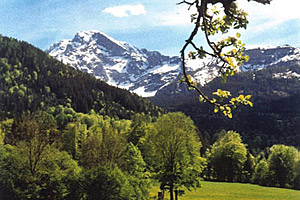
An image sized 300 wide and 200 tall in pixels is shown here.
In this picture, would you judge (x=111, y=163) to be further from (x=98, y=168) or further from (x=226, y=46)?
(x=226, y=46)

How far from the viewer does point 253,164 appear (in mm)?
80188

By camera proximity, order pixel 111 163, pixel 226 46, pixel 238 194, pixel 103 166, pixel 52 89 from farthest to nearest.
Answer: pixel 52 89
pixel 238 194
pixel 111 163
pixel 103 166
pixel 226 46

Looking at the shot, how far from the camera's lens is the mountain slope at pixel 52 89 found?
520 feet

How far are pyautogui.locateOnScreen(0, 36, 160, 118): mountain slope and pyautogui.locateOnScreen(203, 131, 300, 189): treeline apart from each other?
93092 millimetres

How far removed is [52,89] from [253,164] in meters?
135

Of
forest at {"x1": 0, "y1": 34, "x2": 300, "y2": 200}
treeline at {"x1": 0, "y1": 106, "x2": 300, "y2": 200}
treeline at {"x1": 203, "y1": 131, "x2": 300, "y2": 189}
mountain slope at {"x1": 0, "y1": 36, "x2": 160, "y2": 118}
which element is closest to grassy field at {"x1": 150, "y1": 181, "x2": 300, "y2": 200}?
forest at {"x1": 0, "y1": 34, "x2": 300, "y2": 200}

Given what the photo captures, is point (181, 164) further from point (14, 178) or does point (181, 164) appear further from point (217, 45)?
point (217, 45)

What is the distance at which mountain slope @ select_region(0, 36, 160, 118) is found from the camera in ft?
520

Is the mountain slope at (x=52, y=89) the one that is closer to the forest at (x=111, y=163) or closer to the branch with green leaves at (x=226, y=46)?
the forest at (x=111, y=163)

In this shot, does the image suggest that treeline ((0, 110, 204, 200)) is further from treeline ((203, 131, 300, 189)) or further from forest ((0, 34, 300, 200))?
treeline ((203, 131, 300, 189))

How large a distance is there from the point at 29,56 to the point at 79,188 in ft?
615

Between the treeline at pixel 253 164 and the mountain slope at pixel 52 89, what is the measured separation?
93.1m

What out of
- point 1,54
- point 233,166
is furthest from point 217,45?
point 1,54

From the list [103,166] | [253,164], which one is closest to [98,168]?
[103,166]
